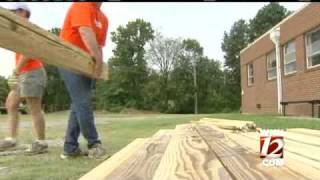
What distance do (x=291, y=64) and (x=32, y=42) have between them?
2206 cm

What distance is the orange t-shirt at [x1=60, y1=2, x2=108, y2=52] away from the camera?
5777 mm

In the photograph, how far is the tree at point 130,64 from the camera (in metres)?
83.4

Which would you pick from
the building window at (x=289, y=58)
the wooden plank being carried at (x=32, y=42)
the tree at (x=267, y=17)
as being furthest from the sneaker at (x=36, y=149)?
the tree at (x=267, y=17)

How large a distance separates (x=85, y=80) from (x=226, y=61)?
271 feet

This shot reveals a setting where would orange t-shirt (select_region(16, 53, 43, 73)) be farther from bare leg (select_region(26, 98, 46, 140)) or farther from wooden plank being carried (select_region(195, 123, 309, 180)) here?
wooden plank being carried (select_region(195, 123, 309, 180))

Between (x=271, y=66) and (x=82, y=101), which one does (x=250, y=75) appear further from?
(x=82, y=101)

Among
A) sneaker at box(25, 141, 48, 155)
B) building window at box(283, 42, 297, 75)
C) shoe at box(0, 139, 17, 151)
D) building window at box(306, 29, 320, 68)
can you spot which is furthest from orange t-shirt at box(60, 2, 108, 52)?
building window at box(283, 42, 297, 75)

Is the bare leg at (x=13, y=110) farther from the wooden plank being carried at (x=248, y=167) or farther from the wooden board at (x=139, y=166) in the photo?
the wooden plank being carried at (x=248, y=167)

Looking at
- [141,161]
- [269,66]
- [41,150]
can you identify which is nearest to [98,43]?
[41,150]

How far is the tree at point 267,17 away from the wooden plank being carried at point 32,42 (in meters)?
78.5

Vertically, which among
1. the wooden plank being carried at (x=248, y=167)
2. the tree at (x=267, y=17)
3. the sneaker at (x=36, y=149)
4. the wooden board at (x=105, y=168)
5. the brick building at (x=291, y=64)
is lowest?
the sneaker at (x=36, y=149)

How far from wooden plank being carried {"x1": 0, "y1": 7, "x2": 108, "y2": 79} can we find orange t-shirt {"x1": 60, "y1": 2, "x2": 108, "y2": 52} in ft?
4.94

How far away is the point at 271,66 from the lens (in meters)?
29.0

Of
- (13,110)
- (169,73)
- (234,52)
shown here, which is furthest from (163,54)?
(13,110)
